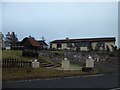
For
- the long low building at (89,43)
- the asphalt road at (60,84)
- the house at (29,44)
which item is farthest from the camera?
the long low building at (89,43)

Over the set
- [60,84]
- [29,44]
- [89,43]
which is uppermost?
[89,43]

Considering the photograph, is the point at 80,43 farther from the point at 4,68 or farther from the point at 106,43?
the point at 4,68

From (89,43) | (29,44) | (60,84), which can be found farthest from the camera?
(89,43)

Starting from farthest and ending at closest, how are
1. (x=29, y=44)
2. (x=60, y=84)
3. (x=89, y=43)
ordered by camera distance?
(x=89, y=43)
(x=29, y=44)
(x=60, y=84)

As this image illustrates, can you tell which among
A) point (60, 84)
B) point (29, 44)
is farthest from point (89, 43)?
point (60, 84)

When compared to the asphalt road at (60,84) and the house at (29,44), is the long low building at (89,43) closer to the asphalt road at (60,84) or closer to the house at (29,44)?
the house at (29,44)

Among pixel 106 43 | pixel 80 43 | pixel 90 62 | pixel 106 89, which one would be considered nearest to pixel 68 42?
pixel 80 43

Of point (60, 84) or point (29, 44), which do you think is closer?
Answer: point (60, 84)

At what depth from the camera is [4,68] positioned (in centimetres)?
2595

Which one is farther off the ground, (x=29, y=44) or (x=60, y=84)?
(x=29, y=44)

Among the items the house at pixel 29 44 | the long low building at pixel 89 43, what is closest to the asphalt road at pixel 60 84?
the house at pixel 29 44

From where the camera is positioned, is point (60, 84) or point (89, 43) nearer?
point (60, 84)

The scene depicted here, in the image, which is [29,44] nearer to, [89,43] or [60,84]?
[60,84]

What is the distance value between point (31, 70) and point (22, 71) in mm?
913
